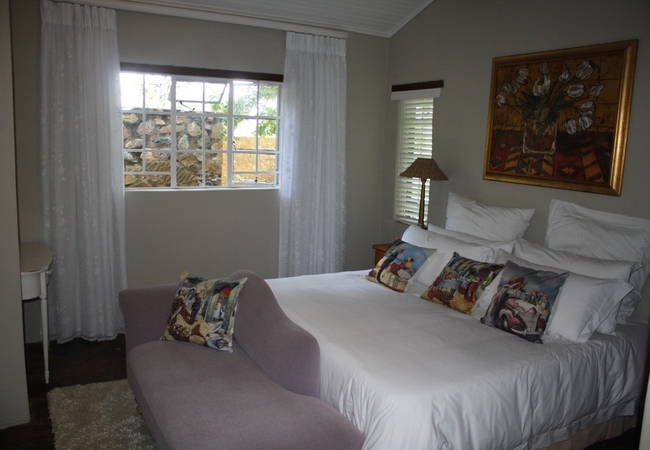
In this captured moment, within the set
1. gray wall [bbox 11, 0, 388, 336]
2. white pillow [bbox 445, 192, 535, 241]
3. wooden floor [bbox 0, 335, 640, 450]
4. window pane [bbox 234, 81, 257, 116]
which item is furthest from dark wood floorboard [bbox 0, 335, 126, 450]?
white pillow [bbox 445, 192, 535, 241]

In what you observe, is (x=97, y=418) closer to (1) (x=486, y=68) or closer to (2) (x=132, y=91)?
(2) (x=132, y=91)

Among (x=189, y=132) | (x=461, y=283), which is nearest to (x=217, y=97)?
(x=189, y=132)

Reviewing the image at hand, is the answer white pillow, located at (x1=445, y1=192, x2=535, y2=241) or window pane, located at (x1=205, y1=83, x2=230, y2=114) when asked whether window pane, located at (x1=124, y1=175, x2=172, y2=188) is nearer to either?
window pane, located at (x1=205, y1=83, x2=230, y2=114)

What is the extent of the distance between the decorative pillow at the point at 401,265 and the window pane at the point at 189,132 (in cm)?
196

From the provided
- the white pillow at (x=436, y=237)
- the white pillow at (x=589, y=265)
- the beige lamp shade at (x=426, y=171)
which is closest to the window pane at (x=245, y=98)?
the beige lamp shade at (x=426, y=171)

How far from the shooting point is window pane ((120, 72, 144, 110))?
14.5 feet

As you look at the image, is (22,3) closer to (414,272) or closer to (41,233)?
(41,233)

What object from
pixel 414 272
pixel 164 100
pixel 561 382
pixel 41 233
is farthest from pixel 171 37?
pixel 561 382

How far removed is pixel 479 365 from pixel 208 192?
2.89m

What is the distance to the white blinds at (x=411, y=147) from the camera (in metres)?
4.89

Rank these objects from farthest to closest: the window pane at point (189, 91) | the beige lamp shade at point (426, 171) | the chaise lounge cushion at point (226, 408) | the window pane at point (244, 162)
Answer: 1. the window pane at point (244, 162)
2. the window pane at point (189, 91)
3. the beige lamp shade at point (426, 171)
4. the chaise lounge cushion at point (226, 408)

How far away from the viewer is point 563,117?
143 inches

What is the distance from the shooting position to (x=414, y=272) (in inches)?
147

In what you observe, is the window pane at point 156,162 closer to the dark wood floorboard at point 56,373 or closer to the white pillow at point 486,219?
the dark wood floorboard at point 56,373
